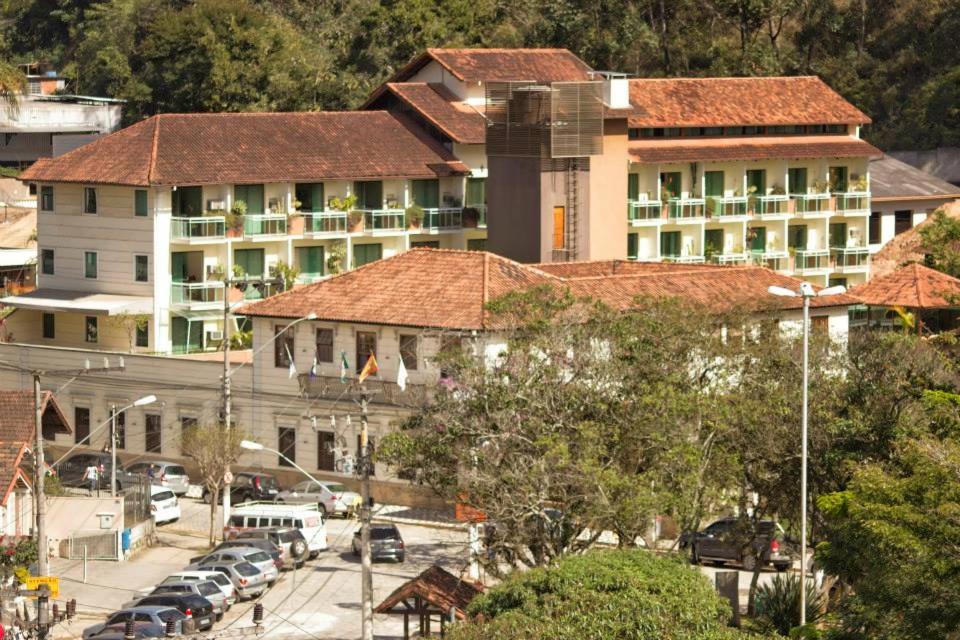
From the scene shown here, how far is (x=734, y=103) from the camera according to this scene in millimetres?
106875

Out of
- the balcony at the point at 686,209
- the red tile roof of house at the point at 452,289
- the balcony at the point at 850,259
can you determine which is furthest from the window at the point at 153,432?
the balcony at the point at 850,259

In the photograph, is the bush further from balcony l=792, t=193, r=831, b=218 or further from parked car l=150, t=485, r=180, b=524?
balcony l=792, t=193, r=831, b=218

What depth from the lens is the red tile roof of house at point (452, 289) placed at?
7606cm

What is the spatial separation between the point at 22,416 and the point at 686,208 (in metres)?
41.1

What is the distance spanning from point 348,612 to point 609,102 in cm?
3824

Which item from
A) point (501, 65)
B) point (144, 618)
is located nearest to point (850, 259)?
point (501, 65)

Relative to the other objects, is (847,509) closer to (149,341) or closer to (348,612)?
(348,612)

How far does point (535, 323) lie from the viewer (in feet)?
204

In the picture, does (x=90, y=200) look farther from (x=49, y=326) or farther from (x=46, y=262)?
(x=49, y=326)

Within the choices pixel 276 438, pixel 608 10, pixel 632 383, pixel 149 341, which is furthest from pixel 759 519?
pixel 608 10

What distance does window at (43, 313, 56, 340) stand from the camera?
93.2 m

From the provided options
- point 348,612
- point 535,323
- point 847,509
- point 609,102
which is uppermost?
point 609,102

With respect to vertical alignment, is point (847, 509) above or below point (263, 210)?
below

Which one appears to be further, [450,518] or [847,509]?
[450,518]
